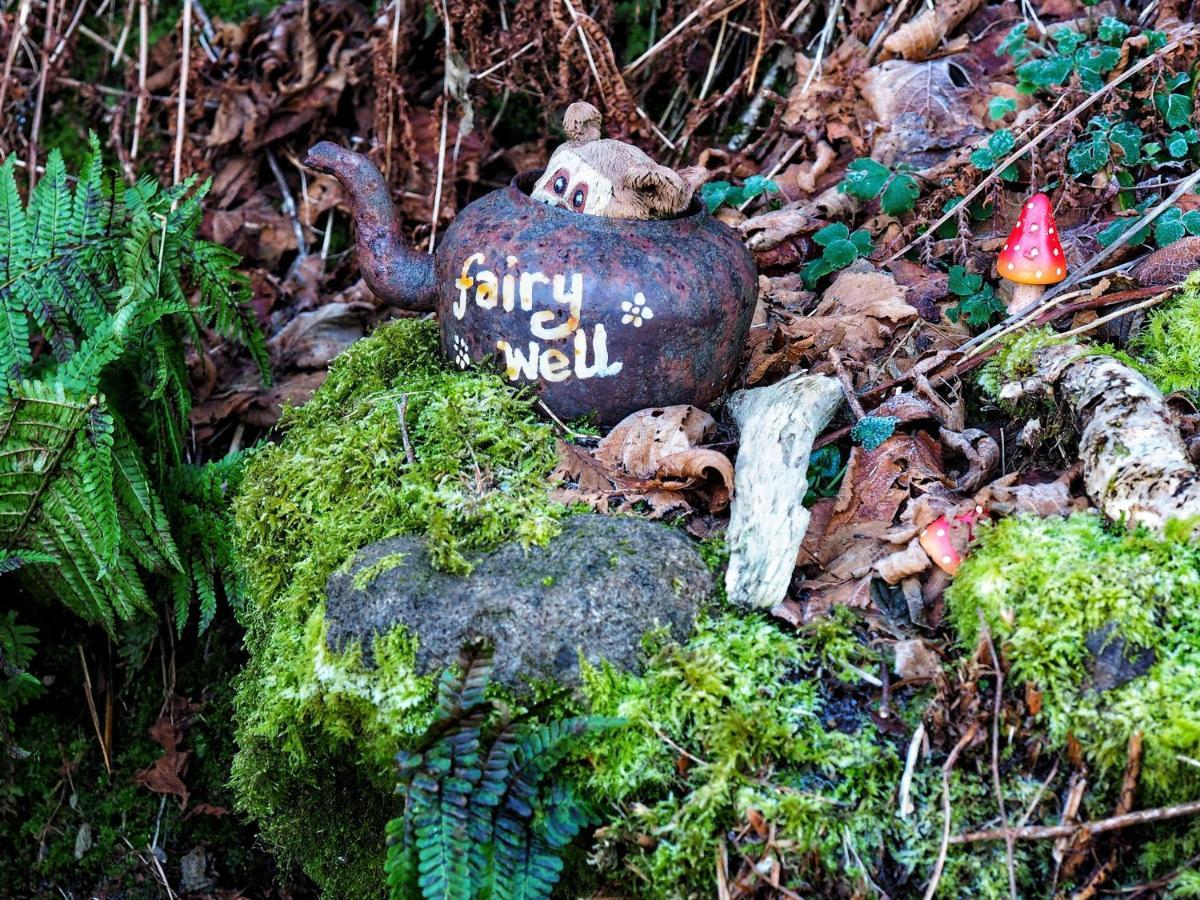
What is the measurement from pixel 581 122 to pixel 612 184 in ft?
1.13

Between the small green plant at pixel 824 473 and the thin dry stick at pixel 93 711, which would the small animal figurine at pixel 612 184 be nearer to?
the small green plant at pixel 824 473

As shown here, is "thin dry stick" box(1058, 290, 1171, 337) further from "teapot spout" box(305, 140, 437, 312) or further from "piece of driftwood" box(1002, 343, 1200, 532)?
"teapot spout" box(305, 140, 437, 312)

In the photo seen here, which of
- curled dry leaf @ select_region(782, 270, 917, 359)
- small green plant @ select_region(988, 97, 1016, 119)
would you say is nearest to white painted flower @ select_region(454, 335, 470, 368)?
curled dry leaf @ select_region(782, 270, 917, 359)

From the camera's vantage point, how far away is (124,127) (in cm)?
463

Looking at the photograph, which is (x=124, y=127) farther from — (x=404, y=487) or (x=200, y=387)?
(x=404, y=487)

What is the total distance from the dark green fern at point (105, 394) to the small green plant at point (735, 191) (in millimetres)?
1811

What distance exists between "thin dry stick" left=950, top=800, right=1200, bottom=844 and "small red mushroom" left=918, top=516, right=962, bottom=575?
22.8 inches

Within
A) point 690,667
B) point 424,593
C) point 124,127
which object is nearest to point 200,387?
point 124,127

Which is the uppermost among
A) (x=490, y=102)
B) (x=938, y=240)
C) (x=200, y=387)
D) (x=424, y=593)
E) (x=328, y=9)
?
(x=328, y=9)

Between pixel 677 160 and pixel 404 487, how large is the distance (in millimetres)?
2444

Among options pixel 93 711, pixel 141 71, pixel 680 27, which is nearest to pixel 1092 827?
pixel 93 711

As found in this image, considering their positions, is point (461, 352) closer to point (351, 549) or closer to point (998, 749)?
point (351, 549)

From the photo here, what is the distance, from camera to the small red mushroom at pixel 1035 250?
2885 mm

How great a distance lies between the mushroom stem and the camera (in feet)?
10.1
